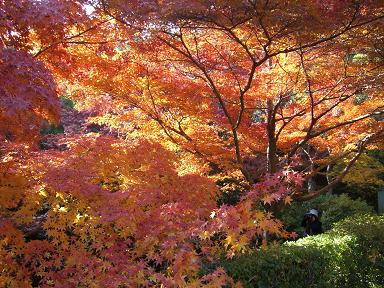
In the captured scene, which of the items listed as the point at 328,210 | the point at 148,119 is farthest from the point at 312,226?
the point at 148,119

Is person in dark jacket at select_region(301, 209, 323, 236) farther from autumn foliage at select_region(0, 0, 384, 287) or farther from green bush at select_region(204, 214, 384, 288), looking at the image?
autumn foliage at select_region(0, 0, 384, 287)

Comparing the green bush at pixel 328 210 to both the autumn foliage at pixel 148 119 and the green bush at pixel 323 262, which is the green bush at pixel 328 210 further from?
the green bush at pixel 323 262

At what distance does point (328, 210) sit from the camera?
12.3 m

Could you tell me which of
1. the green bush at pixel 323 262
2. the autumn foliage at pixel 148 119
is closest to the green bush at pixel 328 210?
the autumn foliage at pixel 148 119

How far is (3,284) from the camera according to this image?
4785mm

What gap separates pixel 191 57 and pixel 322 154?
862 cm

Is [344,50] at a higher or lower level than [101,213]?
higher

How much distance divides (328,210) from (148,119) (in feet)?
22.8

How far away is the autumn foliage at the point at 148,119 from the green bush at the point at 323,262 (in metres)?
0.24

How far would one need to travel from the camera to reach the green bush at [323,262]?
4.47 m

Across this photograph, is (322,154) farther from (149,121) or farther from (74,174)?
(74,174)

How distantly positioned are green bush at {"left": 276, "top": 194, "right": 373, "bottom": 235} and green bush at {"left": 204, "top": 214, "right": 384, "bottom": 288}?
4.51 metres

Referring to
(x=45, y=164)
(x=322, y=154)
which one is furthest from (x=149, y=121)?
(x=322, y=154)

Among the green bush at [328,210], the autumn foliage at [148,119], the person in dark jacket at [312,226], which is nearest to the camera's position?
the autumn foliage at [148,119]
